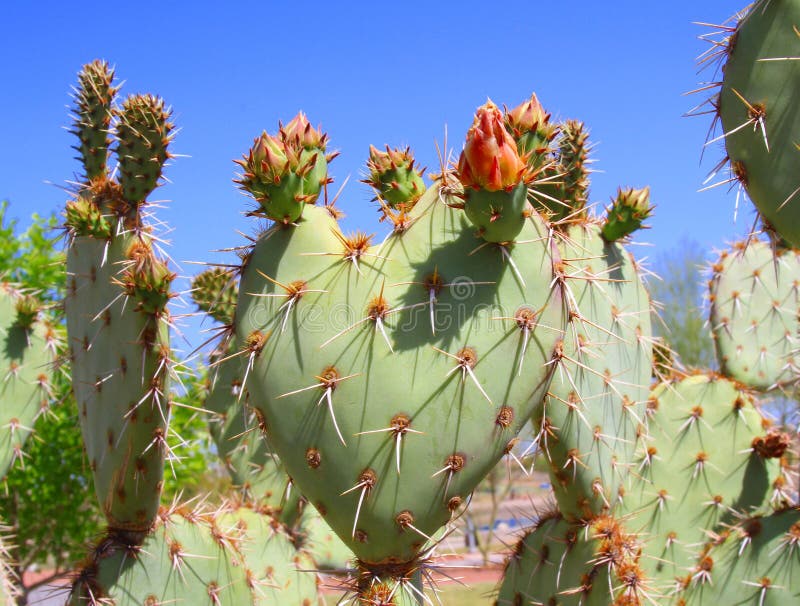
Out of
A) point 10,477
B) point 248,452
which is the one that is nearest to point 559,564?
point 248,452

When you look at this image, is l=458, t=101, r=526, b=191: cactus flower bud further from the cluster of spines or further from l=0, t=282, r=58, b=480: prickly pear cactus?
l=0, t=282, r=58, b=480: prickly pear cactus

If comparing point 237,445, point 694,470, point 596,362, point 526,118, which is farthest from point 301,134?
point 237,445

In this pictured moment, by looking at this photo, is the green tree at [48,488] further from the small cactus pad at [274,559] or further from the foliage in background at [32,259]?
the small cactus pad at [274,559]

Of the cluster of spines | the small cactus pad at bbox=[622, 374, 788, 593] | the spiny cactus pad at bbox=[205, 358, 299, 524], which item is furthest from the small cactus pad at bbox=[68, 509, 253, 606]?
the small cactus pad at bbox=[622, 374, 788, 593]

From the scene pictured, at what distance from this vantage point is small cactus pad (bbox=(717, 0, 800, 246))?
1.81 meters

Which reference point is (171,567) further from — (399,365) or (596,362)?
(596,362)

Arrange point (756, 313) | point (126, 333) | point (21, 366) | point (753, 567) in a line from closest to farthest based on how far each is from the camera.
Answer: point (126, 333) → point (753, 567) → point (21, 366) → point (756, 313)

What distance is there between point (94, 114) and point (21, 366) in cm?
191

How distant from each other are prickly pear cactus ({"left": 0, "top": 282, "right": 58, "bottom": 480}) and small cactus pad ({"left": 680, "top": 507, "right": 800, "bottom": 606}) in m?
3.23

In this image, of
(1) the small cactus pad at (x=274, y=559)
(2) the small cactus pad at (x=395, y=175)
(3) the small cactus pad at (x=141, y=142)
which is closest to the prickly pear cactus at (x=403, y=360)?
(2) the small cactus pad at (x=395, y=175)

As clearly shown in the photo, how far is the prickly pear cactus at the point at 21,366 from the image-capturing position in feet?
13.4

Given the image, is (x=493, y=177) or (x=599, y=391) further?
(x=599, y=391)

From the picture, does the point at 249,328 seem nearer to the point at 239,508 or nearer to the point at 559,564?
the point at 559,564

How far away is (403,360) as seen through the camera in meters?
1.78
